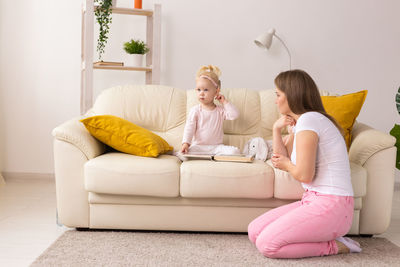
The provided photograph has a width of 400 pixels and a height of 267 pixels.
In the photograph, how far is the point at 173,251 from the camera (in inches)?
84.2

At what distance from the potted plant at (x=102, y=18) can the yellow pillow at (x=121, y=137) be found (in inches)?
51.2

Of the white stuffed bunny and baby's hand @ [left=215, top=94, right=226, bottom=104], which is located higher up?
baby's hand @ [left=215, top=94, right=226, bottom=104]

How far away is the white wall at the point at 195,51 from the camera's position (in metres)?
4.03

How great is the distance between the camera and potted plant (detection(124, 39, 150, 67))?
3.76 metres

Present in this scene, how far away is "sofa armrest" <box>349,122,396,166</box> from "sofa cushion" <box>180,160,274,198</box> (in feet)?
1.79

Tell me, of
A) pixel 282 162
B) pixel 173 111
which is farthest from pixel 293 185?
pixel 173 111

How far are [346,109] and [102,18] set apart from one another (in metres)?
2.22

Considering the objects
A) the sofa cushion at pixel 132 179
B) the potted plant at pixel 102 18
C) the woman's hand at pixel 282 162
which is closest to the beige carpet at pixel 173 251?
the sofa cushion at pixel 132 179

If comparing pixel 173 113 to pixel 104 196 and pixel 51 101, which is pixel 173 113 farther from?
pixel 51 101

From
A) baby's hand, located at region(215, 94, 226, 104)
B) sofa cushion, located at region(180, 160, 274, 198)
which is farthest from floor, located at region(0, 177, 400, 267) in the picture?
baby's hand, located at region(215, 94, 226, 104)

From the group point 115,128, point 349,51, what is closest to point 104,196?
point 115,128

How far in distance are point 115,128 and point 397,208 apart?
2251 mm

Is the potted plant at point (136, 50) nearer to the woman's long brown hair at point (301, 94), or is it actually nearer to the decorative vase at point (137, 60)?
the decorative vase at point (137, 60)

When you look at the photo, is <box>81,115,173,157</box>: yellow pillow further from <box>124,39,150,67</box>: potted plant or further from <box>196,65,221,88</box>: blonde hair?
<box>124,39,150,67</box>: potted plant
